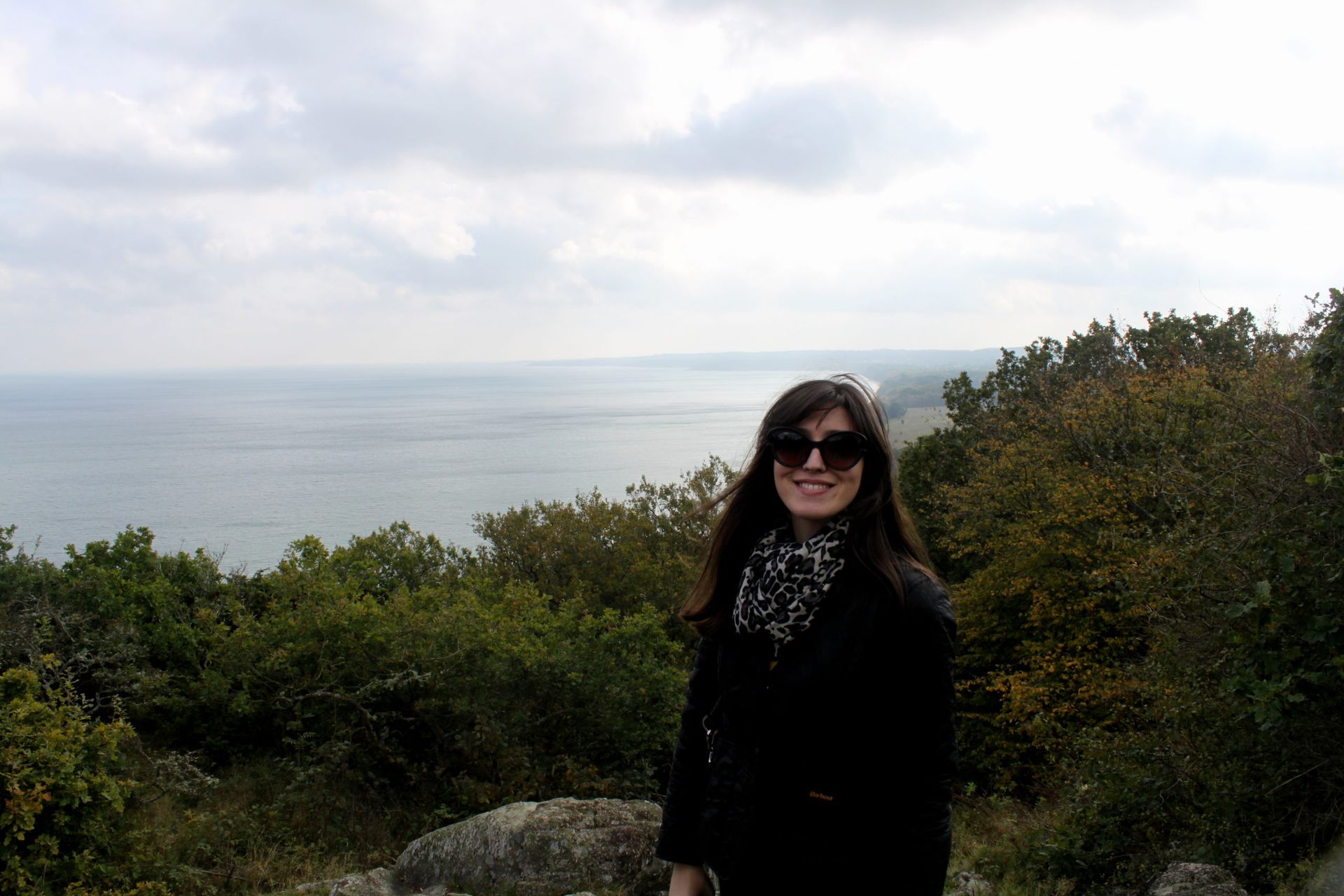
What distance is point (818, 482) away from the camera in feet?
7.88

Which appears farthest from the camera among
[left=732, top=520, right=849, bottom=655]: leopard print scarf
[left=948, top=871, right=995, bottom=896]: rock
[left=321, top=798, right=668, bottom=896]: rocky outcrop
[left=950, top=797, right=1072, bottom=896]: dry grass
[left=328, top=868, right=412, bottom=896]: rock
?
[left=321, top=798, right=668, bottom=896]: rocky outcrop

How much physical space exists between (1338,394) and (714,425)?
116 meters

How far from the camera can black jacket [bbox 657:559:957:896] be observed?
6.89ft

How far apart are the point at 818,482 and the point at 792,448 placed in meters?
0.12

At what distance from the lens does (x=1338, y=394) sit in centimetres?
833

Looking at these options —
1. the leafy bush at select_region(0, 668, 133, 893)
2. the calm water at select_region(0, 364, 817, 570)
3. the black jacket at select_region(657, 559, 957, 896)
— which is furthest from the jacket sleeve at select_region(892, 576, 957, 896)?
the calm water at select_region(0, 364, 817, 570)

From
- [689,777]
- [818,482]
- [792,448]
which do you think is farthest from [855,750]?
[792,448]

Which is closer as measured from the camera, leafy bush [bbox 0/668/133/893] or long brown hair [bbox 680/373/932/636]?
long brown hair [bbox 680/373/932/636]

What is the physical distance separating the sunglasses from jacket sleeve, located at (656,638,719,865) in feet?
2.00

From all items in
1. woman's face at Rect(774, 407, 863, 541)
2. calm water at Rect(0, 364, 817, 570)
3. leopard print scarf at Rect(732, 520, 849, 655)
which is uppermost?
woman's face at Rect(774, 407, 863, 541)

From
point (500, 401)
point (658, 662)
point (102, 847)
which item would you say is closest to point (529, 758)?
point (658, 662)

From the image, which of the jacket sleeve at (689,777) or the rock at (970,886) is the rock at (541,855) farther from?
the jacket sleeve at (689,777)

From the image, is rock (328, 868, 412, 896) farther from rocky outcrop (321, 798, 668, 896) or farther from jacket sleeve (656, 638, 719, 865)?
jacket sleeve (656, 638, 719, 865)

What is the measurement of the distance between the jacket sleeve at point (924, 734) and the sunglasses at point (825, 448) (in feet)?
1.41
